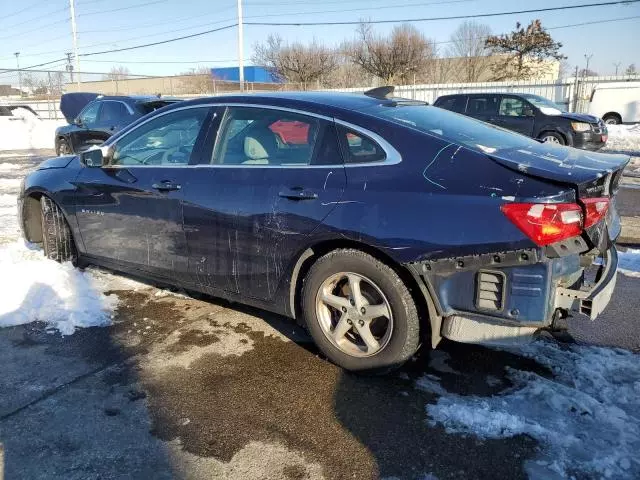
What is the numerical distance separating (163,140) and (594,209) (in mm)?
3086

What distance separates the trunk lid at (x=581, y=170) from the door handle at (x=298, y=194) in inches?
40.7

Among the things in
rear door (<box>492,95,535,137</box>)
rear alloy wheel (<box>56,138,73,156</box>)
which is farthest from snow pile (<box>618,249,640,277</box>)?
rear alloy wheel (<box>56,138,73,156</box>)

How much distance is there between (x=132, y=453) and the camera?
2598mm

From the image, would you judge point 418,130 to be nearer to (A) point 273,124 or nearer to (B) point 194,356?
(A) point 273,124

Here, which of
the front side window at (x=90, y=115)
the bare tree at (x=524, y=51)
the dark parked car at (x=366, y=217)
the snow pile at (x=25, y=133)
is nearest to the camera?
the dark parked car at (x=366, y=217)

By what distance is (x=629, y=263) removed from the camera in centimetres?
542

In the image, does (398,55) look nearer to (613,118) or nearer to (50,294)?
(613,118)

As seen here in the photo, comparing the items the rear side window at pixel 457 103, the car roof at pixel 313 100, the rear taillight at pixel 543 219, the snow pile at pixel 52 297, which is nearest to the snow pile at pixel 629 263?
the car roof at pixel 313 100

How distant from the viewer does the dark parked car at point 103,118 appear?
11.6 metres

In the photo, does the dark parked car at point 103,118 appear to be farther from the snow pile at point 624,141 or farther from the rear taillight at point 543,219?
the snow pile at point 624,141

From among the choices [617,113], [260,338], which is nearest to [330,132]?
[260,338]

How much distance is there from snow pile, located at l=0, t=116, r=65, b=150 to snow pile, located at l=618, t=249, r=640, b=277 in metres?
21.5

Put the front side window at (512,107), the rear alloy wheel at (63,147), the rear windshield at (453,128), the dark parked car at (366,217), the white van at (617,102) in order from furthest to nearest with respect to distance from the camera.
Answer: the white van at (617,102) < the front side window at (512,107) < the rear alloy wheel at (63,147) < the rear windshield at (453,128) < the dark parked car at (366,217)

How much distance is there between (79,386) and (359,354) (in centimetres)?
166
